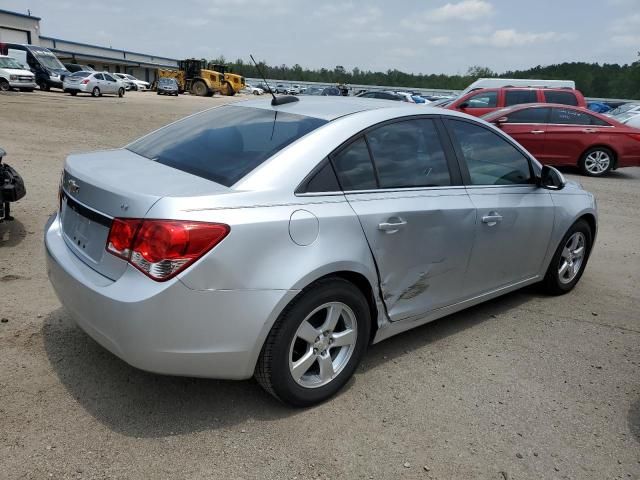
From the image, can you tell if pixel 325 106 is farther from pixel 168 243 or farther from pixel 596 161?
pixel 596 161

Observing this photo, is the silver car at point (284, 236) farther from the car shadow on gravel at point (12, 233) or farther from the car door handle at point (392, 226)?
the car shadow on gravel at point (12, 233)

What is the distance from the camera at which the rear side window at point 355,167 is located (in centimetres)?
302

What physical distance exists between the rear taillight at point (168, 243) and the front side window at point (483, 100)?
13.4m

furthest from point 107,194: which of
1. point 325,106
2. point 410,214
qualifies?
point 410,214

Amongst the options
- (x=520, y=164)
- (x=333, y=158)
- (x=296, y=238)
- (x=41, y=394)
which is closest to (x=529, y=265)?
(x=520, y=164)

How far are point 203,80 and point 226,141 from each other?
48.3m

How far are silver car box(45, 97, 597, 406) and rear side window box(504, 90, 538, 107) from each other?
11272 mm

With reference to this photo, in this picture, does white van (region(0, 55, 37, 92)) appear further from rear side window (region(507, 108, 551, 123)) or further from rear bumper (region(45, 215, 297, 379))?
rear bumper (region(45, 215, 297, 379))

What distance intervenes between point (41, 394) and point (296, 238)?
5.30ft

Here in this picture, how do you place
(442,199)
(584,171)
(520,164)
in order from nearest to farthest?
(442,199) → (520,164) → (584,171)

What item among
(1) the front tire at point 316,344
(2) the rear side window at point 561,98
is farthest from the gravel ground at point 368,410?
(2) the rear side window at point 561,98

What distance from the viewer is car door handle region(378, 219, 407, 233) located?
306cm

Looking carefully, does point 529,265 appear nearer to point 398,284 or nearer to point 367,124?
point 398,284

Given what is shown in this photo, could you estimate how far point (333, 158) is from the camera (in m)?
3.00
